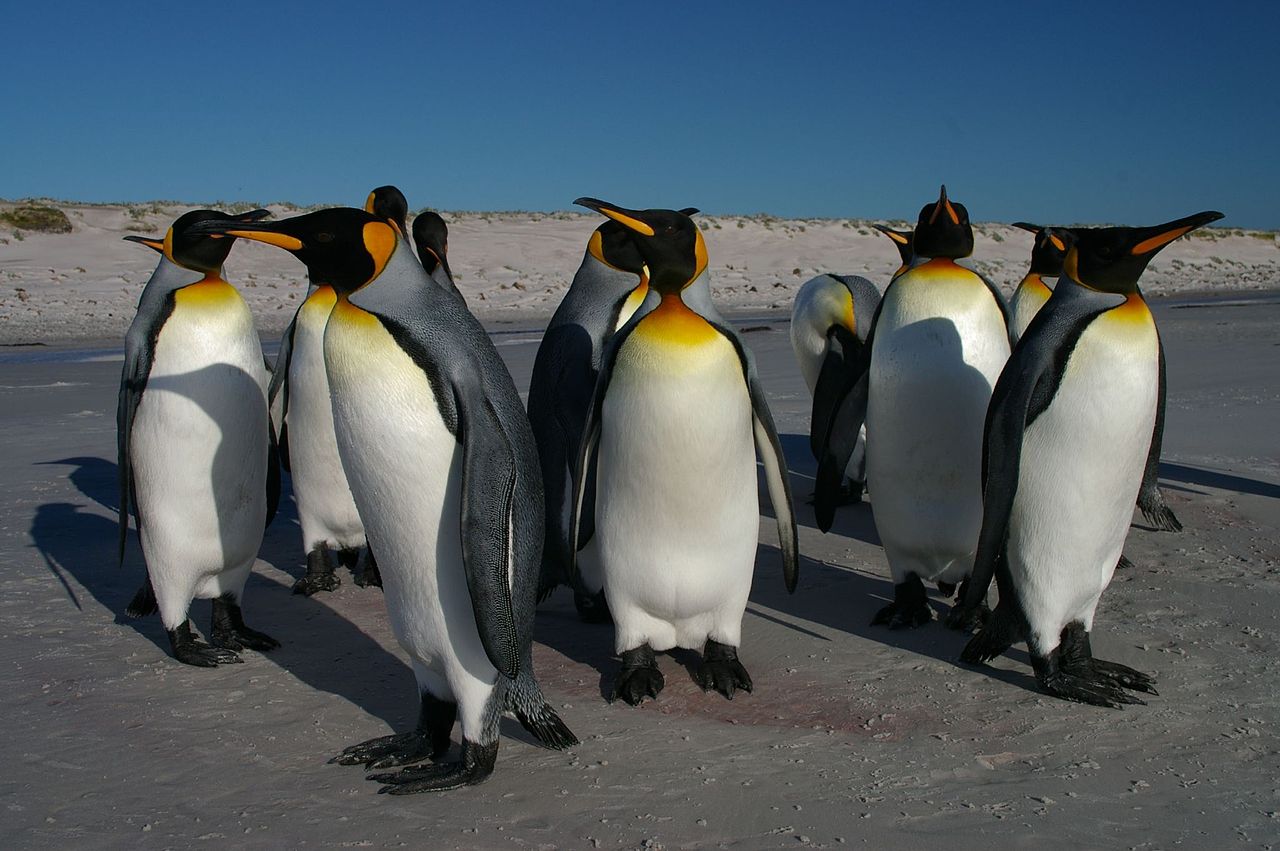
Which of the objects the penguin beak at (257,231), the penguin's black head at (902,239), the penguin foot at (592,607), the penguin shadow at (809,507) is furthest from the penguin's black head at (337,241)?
the penguin's black head at (902,239)

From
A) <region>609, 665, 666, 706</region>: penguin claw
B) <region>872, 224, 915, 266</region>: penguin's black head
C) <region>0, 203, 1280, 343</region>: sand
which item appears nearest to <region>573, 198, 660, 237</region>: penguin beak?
<region>609, 665, 666, 706</region>: penguin claw

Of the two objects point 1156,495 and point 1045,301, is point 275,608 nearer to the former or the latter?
point 1045,301

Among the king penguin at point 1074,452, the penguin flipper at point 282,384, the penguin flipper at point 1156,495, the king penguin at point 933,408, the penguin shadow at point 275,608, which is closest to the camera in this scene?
the king penguin at point 1074,452

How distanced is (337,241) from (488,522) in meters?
0.80

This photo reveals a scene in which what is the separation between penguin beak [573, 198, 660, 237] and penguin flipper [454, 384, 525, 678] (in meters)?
0.84

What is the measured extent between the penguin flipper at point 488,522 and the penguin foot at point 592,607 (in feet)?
5.07

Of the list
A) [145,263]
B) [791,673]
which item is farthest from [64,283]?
[791,673]

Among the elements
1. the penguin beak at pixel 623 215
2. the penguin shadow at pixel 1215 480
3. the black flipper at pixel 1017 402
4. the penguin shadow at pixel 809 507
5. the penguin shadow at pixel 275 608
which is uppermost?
the penguin beak at pixel 623 215

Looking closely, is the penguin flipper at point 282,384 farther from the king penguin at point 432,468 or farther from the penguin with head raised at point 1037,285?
the penguin with head raised at point 1037,285

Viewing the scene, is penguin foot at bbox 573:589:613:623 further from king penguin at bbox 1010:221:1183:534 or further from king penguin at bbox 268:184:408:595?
king penguin at bbox 1010:221:1183:534

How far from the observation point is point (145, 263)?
21.9 m

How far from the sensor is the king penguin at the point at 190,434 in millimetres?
3916

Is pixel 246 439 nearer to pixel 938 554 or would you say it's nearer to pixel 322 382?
pixel 322 382

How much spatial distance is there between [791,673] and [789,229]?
30311 mm
